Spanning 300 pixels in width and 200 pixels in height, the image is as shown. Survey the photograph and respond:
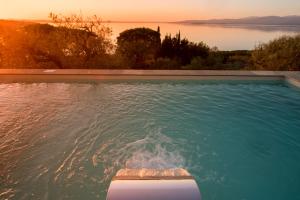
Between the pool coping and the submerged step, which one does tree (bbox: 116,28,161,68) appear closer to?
the pool coping

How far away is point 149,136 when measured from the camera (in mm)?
4895

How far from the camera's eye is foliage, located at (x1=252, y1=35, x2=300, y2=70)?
10273 mm

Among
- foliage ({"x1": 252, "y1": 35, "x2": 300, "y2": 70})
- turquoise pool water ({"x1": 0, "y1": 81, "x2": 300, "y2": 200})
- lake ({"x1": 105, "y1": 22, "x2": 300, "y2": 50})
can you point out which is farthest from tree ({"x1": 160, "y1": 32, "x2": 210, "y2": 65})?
turquoise pool water ({"x1": 0, "y1": 81, "x2": 300, "y2": 200})

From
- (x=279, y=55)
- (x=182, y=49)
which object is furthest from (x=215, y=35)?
(x=279, y=55)

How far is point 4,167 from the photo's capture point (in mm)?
3975

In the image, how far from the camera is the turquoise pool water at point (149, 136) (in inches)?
146

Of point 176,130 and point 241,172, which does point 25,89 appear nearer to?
point 176,130

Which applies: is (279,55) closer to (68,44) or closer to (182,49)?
(182,49)

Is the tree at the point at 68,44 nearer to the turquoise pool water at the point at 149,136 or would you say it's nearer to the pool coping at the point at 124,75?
the pool coping at the point at 124,75

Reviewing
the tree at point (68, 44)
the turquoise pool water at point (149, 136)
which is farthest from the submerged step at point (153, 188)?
the tree at point (68, 44)

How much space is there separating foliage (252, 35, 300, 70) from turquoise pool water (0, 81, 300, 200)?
3.41 meters

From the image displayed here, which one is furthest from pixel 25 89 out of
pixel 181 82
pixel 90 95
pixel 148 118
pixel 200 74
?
pixel 200 74

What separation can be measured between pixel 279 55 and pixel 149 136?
795 centimetres

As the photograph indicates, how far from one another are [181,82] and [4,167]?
4.74m
